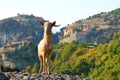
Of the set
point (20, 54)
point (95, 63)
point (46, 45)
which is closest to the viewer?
point (46, 45)

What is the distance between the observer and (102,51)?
9844cm

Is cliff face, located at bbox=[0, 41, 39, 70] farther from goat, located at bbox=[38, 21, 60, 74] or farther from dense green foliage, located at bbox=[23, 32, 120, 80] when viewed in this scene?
goat, located at bbox=[38, 21, 60, 74]

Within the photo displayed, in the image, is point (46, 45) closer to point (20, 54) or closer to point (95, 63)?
point (95, 63)

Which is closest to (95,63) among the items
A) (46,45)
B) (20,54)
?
(20,54)

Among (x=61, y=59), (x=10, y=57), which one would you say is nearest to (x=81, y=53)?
(x=61, y=59)

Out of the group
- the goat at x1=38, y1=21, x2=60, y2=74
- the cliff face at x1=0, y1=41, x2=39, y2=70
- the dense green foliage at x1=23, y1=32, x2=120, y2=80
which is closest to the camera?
the goat at x1=38, y1=21, x2=60, y2=74

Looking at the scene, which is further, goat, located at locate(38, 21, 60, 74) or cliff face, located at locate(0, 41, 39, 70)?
cliff face, located at locate(0, 41, 39, 70)

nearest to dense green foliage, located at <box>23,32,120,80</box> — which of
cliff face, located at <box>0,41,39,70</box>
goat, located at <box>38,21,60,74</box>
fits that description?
cliff face, located at <box>0,41,39,70</box>

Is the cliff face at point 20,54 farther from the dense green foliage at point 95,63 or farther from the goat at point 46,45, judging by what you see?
the goat at point 46,45

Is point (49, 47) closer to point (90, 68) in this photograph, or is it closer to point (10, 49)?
point (90, 68)

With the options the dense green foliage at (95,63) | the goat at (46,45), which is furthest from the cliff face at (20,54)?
the goat at (46,45)

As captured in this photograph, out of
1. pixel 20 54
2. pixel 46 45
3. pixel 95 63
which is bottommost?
pixel 20 54

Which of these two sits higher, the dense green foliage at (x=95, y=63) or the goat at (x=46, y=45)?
the goat at (x=46, y=45)

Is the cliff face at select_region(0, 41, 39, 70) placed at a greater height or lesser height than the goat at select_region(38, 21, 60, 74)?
lesser
